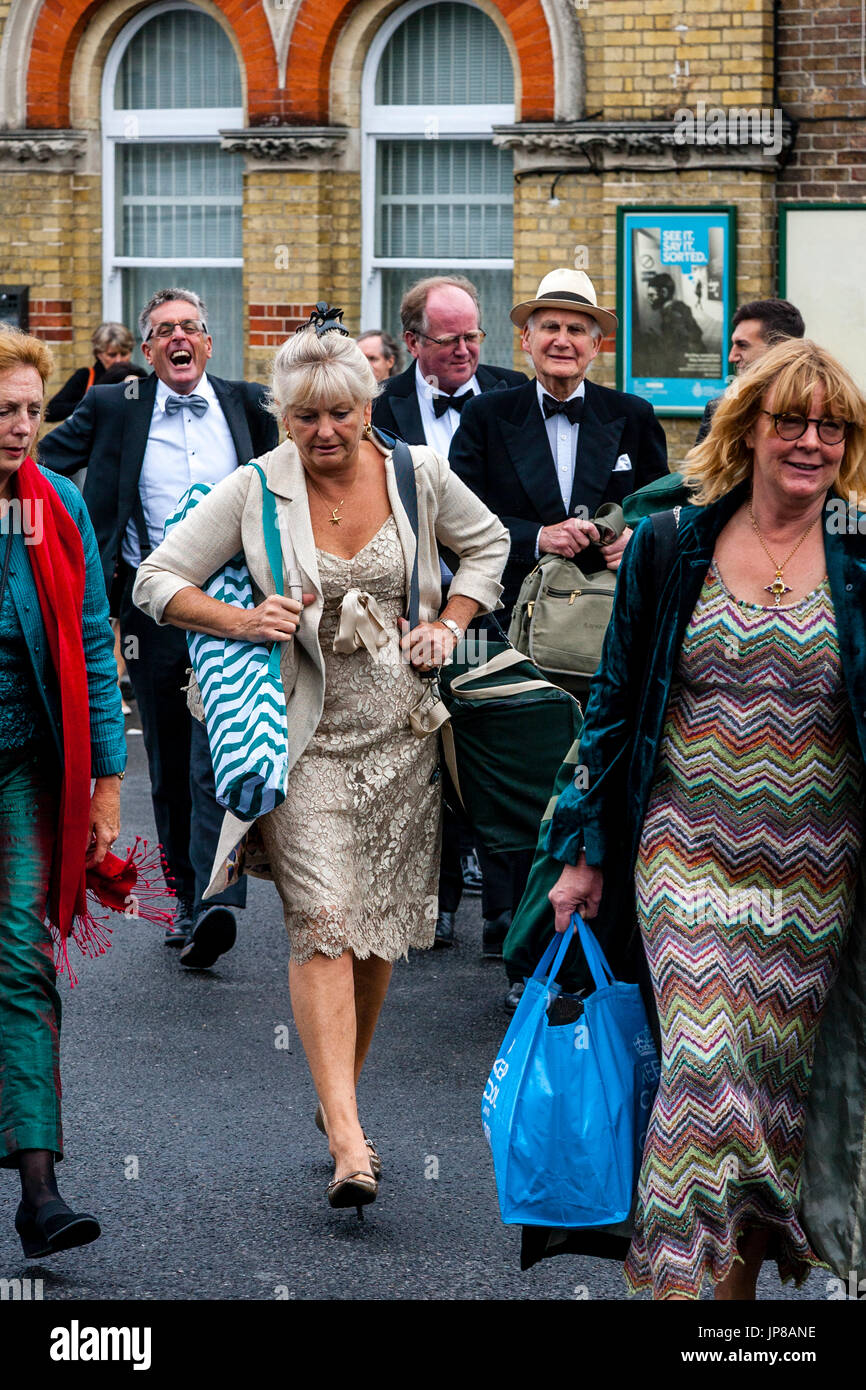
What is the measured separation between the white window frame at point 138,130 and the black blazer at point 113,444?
24.6 feet

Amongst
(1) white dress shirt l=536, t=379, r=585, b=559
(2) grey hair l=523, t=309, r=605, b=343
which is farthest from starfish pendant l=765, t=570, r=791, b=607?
(2) grey hair l=523, t=309, r=605, b=343

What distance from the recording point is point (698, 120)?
12.8 metres

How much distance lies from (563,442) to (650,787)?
293 cm

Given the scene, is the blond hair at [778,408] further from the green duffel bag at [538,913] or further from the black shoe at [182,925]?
the black shoe at [182,925]

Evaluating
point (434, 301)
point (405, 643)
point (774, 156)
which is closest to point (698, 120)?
point (774, 156)

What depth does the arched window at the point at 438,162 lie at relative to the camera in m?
→ 13.8

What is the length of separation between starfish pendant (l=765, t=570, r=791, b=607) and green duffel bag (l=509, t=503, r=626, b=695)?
6.98 feet

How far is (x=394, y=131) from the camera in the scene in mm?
14109

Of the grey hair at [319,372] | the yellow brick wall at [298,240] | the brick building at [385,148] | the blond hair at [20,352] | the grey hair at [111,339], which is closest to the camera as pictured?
the blond hair at [20,352]

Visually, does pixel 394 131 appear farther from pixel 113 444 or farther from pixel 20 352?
pixel 20 352

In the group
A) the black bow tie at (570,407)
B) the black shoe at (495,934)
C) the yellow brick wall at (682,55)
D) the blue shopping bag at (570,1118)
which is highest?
the yellow brick wall at (682,55)

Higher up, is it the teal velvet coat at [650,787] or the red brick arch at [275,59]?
the red brick arch at [275,59]

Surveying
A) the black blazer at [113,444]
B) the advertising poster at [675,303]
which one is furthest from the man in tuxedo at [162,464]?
the advertising poster at [675,303]

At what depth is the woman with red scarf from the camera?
174 inches
